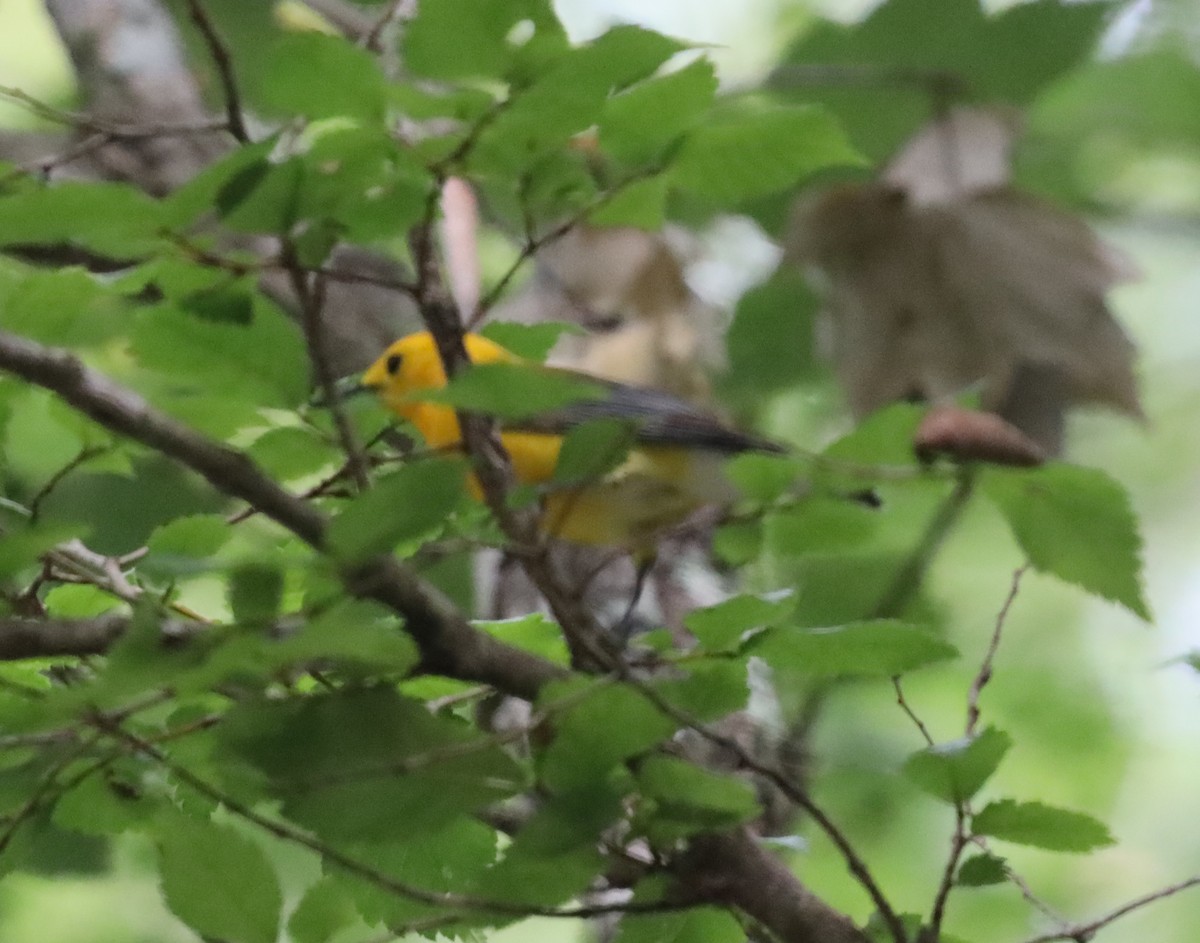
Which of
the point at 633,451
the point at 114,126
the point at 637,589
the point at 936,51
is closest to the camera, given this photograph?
the point at 114,126

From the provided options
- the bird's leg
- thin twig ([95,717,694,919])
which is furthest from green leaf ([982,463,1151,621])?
the bird's leg

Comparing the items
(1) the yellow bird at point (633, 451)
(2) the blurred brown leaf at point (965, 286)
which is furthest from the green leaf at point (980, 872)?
(2) the blurred brown leaf at point (965, 286)

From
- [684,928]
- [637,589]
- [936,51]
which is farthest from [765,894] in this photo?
[936,51]

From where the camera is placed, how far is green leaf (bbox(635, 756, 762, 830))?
20.6 inches

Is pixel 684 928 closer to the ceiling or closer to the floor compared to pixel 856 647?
closer to the floor

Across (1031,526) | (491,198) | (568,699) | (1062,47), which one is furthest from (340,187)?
(1062,47)

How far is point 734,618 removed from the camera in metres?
0.61

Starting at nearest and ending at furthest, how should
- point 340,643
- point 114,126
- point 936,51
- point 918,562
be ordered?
point 340,643
point 114,126
point 918,562
point 936,51

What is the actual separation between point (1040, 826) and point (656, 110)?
0.42m

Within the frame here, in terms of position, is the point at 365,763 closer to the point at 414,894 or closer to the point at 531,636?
the point at 414,894

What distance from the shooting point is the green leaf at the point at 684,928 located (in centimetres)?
66

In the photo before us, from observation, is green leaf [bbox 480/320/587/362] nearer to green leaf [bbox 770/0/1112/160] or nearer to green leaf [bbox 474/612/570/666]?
green leaf [bbox 474/612/570/666]

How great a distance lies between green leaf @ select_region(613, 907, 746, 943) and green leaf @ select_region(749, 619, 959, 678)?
0.14 metres

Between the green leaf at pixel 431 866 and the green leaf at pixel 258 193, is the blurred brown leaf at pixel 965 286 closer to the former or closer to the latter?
the green leaf at pixel 431 866
